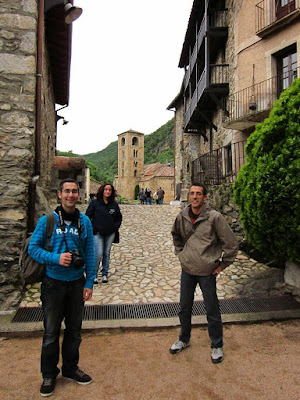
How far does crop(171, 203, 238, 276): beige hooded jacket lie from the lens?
2957 mm

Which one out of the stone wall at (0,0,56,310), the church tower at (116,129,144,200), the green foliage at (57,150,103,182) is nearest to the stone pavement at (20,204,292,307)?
the stone wall at (0,0,56,310)

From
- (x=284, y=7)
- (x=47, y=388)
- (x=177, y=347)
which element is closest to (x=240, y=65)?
(x=284, y=7)

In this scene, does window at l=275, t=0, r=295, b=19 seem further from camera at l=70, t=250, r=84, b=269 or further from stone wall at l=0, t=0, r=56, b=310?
camera at l=70, t=250, r=84, b=269

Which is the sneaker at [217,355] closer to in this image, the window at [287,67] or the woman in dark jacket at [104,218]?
the woman in dark jacket at [104,218]

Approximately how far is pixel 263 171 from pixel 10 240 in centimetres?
412

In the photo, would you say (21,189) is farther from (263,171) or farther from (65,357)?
(263,171)

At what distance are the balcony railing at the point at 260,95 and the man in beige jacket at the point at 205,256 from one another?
8.11 m

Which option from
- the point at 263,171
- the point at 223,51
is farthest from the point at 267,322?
the point at 223,51

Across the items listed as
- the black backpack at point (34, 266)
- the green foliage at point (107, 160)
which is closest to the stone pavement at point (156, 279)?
the black backpack at point (34, 266)

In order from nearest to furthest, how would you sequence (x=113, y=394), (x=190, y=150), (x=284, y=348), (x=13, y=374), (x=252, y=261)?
1. (x=113, y=394)
2. (x=13, y=374)
3. (x=284, y=348)
4. (x=252, y=261)
5. (x=190, y=150)

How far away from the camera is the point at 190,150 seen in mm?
21391

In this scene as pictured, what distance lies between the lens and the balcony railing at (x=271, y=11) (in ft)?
32.3

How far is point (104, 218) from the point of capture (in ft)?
16.7

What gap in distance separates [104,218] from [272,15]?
407 inches
